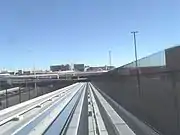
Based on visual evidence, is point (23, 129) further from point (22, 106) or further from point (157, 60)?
point (22, 106)

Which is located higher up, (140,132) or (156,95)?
(156,95)

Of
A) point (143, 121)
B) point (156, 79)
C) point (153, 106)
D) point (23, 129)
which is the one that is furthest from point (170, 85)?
point (23, 129)

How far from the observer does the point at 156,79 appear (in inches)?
440

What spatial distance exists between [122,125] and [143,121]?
1004mm

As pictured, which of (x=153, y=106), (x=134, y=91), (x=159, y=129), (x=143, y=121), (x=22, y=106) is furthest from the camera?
(x=22, y=106)

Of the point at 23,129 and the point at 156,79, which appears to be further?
the point at 23,129

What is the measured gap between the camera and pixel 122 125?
15.1 meters

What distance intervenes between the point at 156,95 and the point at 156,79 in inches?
18.9

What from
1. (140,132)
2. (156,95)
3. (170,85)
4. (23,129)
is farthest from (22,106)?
(170,85)

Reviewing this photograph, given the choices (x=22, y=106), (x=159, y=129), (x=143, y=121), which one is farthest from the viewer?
(x=22, y=106)

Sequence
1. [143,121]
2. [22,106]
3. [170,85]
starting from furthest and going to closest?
[22,106]
[143,121]
[170,85]

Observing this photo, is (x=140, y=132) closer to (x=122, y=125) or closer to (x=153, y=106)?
(x=153, y=106)

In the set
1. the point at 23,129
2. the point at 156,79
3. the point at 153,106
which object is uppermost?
the point at 156,79

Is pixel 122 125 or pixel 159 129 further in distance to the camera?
pixel 122 125
